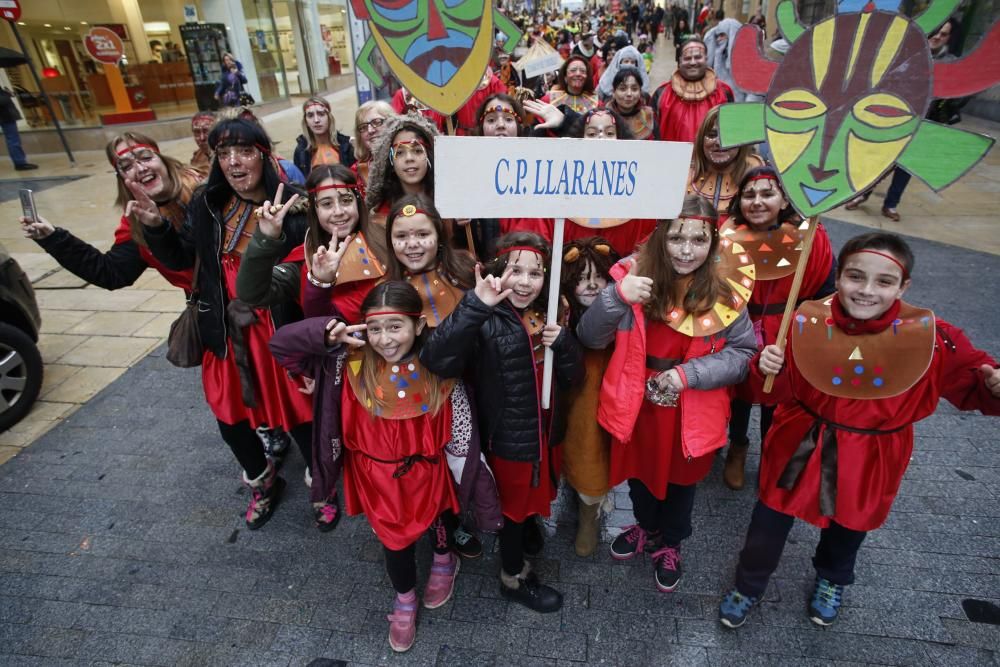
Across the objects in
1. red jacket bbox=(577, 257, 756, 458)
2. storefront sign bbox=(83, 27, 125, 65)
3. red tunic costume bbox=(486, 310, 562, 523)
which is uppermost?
storefront sign bbox=(83, 27, 125, 65)

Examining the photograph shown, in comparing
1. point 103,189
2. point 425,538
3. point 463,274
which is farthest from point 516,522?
point 103,189

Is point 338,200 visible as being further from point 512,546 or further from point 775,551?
point 775,551

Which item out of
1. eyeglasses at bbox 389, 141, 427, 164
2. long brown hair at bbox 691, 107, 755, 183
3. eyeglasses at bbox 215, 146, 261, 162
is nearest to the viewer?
eyeglasses at bbox 215, 146, 261, 162

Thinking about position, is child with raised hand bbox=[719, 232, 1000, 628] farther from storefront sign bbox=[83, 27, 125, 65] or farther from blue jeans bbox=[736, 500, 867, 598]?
storefront sign bbox=[83, 27, 125, 65]

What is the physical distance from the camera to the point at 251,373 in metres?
2.61

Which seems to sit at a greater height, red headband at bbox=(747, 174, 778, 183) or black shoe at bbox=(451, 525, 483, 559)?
red headband at bbox=(747, 174, 778, 183)

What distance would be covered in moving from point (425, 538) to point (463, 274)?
57.6 inches

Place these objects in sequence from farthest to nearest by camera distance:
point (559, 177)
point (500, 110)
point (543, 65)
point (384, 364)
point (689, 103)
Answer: point (543, 65) < point (689, 103) < point (500, 110) < point (384, 364) < point (559, 177)

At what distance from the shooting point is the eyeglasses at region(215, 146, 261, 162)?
239 cm

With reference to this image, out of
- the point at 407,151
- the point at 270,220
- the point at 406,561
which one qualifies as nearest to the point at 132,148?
the point at 270,220

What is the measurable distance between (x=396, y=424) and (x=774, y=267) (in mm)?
1863

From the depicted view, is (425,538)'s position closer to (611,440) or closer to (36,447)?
(611,440)

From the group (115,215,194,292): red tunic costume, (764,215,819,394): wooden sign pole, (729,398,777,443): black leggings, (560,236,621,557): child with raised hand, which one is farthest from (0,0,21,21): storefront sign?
(764,215,819,394): wooden sign pole

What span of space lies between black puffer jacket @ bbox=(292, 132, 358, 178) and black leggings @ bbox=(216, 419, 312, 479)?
290 centimetres
